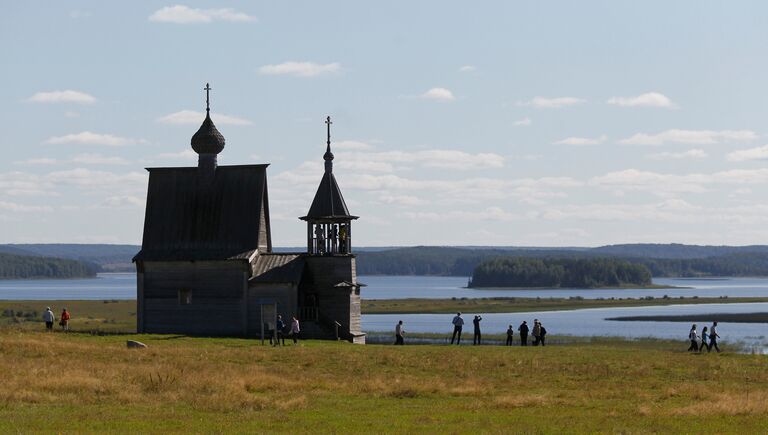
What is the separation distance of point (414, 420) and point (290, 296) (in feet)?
110

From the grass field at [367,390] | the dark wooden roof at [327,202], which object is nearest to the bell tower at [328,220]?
the dark wooden roof at [327,202]

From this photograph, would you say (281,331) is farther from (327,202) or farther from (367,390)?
(367,390)

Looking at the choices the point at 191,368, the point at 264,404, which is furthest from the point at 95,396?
the point at 191,368

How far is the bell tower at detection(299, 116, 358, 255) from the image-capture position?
197 ft

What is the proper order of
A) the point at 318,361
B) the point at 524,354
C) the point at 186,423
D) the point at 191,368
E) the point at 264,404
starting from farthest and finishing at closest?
1. the point at 524,354
2. the point at 318,361
3. the point at 191,368
4. the point at 264,404
5. the point at 186,423

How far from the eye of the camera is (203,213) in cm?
6028

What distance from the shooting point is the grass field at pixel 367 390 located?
24.6 meters

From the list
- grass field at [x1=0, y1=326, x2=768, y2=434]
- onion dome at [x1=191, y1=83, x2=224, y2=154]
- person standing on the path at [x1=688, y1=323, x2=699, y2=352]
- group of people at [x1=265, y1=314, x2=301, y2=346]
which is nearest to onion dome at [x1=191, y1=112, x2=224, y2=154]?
onion dome at [x1=191, y1=83, x2=224, y2=154]

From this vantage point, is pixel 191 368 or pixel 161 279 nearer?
pixel 191 368

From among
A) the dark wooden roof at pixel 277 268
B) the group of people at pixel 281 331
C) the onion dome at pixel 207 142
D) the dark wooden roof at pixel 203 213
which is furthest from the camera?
the onion dome at pixel 207 142

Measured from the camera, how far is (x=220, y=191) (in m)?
60.5

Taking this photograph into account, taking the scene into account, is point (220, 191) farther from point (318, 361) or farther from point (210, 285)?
point (318, 361)

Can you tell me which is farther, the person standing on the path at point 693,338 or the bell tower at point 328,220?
the bell tower at point 328,220

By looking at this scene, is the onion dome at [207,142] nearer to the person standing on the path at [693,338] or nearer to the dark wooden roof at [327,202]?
the dark wooden roof at [327,202]
